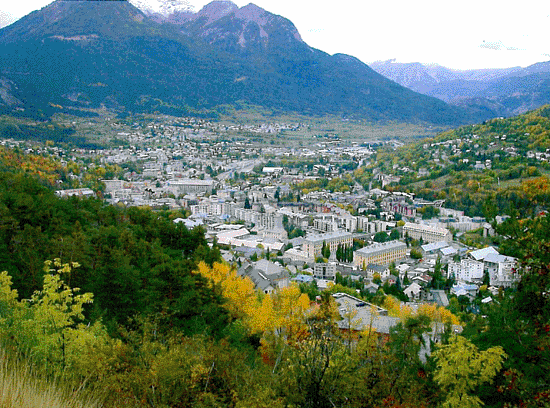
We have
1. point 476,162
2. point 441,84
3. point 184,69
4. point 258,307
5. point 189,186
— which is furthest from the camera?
point 441,84

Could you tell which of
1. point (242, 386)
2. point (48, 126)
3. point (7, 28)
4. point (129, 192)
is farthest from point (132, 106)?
point (242, 386)

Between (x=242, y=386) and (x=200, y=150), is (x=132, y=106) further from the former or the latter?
(x=242, y=386)

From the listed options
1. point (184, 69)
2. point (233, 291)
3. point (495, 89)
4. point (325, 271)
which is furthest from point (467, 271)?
point (495, 89)

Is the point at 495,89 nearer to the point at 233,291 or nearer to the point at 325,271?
the point at 325,271

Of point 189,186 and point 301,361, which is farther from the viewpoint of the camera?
point 189,186

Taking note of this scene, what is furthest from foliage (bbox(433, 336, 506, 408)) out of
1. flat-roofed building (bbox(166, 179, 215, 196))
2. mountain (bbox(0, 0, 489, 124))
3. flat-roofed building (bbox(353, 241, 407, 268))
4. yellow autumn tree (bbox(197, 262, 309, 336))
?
mountain (bbox(0, 0, 489, 124))

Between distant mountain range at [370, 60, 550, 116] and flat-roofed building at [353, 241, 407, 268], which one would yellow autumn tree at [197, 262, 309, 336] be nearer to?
flat-roofed building at [353, 241, 407, 268]

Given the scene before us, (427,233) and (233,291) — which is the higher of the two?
(233,291)
